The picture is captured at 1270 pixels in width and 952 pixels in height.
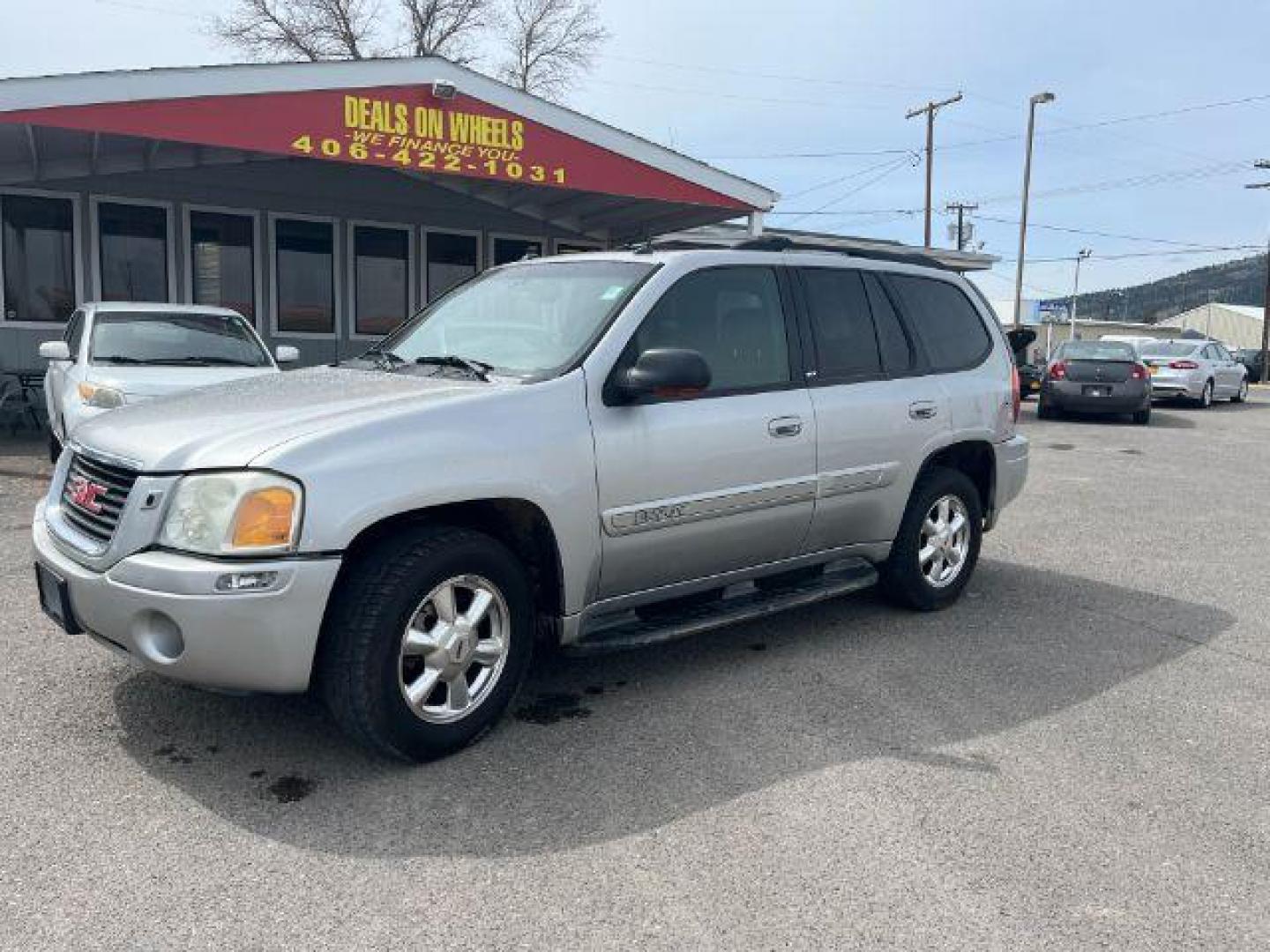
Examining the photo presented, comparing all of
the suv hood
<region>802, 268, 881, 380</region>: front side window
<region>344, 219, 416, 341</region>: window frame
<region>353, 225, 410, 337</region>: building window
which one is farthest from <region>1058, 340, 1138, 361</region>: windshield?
the suv hood

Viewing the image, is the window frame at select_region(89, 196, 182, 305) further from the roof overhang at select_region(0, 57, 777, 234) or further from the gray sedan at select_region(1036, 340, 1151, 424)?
the gray sedan at select_region(1036, 340, 1151, 424)

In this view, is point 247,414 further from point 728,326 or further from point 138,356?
point 138,356

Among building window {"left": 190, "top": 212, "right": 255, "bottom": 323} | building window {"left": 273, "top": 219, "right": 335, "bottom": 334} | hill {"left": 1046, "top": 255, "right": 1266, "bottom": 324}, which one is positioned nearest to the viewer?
building window {"left": 190, "top": 212, "right": 255, "bottom": 323}

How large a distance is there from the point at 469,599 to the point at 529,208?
46.6ft

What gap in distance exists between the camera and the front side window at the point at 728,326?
4.14 m

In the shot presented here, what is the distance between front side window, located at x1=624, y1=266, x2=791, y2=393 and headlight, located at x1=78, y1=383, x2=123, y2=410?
565cm

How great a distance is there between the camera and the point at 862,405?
4.79 meters

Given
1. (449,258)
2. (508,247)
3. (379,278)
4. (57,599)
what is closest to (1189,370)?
(508,247)

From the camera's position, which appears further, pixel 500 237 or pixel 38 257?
pixel 500 237

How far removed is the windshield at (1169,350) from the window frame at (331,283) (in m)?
16.1

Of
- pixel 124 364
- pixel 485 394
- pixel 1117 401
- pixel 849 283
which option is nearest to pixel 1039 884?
pixel 485 394

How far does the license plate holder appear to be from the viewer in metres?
3.37

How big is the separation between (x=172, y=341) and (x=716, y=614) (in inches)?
277

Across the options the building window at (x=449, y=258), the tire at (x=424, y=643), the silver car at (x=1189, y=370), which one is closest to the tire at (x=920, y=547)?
the tire at (x=424, y=643)
